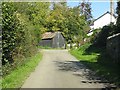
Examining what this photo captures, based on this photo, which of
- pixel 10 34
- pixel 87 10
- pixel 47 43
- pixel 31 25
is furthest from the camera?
pixel 87 10

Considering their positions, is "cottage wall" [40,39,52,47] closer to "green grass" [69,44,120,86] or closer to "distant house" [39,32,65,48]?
"distant house" [39,32,65,48]

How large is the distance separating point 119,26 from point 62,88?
64.2 feet

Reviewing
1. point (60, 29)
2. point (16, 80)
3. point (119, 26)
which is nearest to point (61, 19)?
point (60, 29)

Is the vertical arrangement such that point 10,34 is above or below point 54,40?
below

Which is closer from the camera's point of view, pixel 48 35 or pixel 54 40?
pixel 54 40

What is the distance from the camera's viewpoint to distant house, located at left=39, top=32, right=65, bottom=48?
77.4 metres

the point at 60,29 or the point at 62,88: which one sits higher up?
the point at 60,29

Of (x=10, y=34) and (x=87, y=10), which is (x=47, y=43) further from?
(x=10, y=34)

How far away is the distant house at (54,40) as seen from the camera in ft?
254

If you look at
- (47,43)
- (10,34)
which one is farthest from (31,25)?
(47,43)

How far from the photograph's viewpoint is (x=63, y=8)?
291 feet

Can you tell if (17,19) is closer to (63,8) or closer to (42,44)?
(42,44)

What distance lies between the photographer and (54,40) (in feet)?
256

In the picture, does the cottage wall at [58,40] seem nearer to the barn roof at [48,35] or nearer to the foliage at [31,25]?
the barn roof at [48,35]
